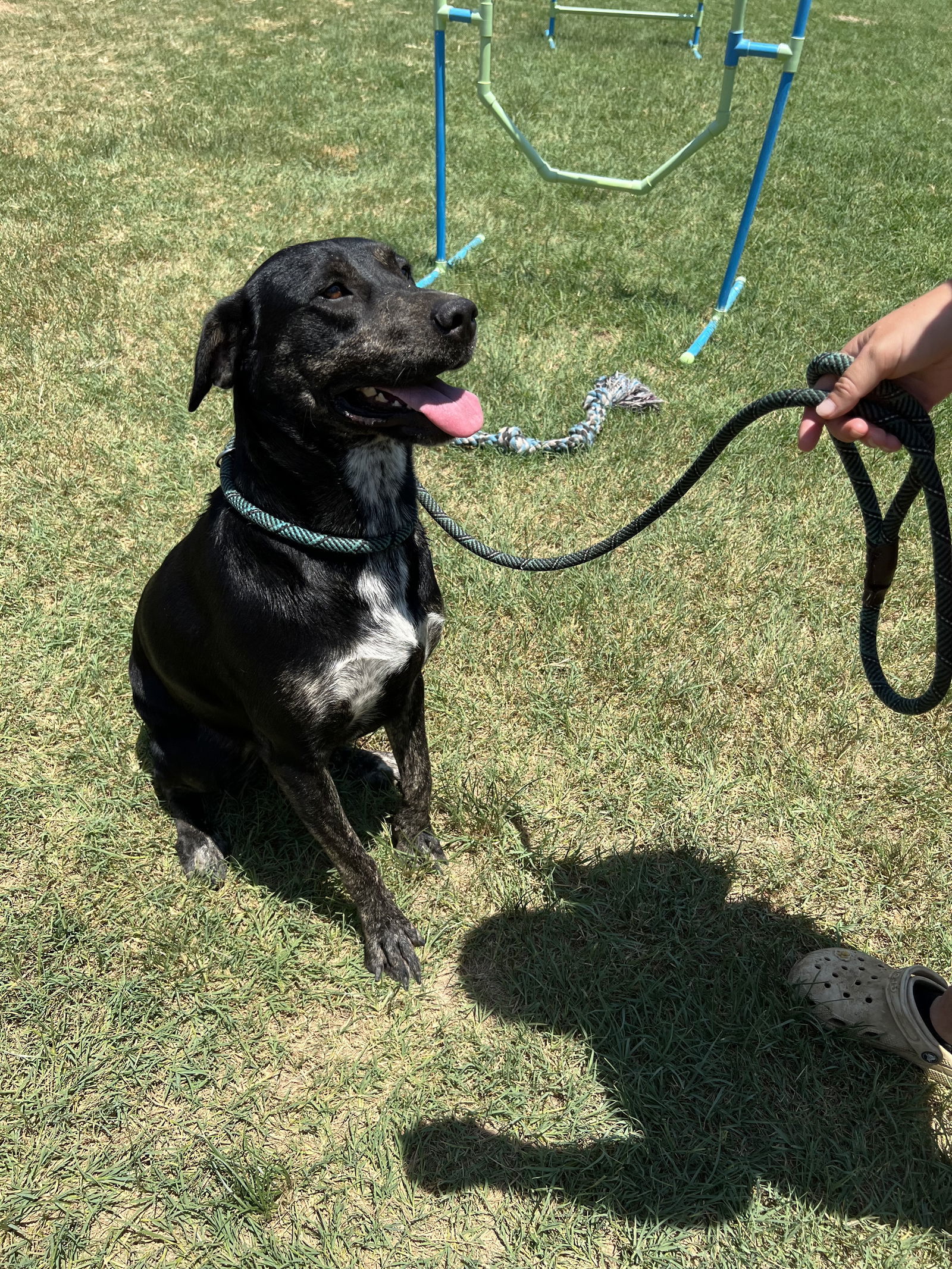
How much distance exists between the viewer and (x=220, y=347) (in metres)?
2.22

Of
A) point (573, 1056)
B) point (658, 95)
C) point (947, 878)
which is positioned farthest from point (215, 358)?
point (658, 95)

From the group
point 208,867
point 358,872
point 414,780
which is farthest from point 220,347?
point 208,867

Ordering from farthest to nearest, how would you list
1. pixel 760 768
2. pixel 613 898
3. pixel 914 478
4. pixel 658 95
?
1. pixel 658 95
2. pixel 760 768
3. pixel 613 898
4. pixel 914 478

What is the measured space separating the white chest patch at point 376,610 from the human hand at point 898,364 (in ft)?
3.57

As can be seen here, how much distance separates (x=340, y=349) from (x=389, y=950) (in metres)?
1.71

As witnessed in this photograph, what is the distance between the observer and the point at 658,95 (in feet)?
32.1

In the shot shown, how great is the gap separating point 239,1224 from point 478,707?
1.80m

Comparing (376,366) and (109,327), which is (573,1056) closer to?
(376,366)

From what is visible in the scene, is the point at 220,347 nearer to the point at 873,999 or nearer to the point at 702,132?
the point at 873,999

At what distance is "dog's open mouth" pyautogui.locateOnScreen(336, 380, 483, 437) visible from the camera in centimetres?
213

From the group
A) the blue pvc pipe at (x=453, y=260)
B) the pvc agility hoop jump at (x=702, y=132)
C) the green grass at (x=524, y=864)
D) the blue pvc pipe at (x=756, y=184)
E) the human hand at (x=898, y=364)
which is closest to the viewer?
the human hand at (x=898, y=364)

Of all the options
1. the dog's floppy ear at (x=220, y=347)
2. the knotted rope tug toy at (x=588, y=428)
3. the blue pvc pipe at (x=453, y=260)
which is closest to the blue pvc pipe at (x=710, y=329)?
the knotted rope tug toy at (x=588, y=428)

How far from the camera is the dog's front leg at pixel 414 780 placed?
2623 millimetres

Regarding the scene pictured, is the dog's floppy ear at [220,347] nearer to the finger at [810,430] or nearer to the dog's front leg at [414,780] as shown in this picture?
the dog's front leg at [414,780]
